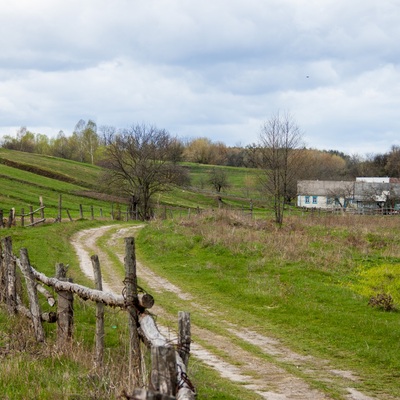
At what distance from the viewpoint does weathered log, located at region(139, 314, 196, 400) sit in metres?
4.85

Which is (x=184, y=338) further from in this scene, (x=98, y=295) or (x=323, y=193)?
(x=323, y=193)

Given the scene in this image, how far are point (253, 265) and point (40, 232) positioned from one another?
15.9 m

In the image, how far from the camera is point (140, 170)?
55.9 m

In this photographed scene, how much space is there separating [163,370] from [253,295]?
1207 cm

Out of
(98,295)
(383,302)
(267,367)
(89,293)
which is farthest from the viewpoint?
(383,302)

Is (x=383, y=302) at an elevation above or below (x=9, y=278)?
below

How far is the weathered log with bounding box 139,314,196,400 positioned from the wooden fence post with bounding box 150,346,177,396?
0.20m

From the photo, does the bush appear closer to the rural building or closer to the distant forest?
the rural building

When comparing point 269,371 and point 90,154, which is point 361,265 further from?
point 90,154

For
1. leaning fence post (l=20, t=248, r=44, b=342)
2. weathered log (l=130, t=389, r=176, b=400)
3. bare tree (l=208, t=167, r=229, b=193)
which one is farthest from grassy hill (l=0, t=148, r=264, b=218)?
weathered log (l=130, t=389, r=176, b=400)

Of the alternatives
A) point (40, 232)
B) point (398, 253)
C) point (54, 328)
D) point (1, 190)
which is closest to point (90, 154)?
point (1, 190)

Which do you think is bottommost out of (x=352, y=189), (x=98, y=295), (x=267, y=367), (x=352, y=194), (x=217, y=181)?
(x=267, y=367)

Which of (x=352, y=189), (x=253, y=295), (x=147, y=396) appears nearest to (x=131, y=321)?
(x=147, y=396)

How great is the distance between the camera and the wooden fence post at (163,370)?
465 cm
